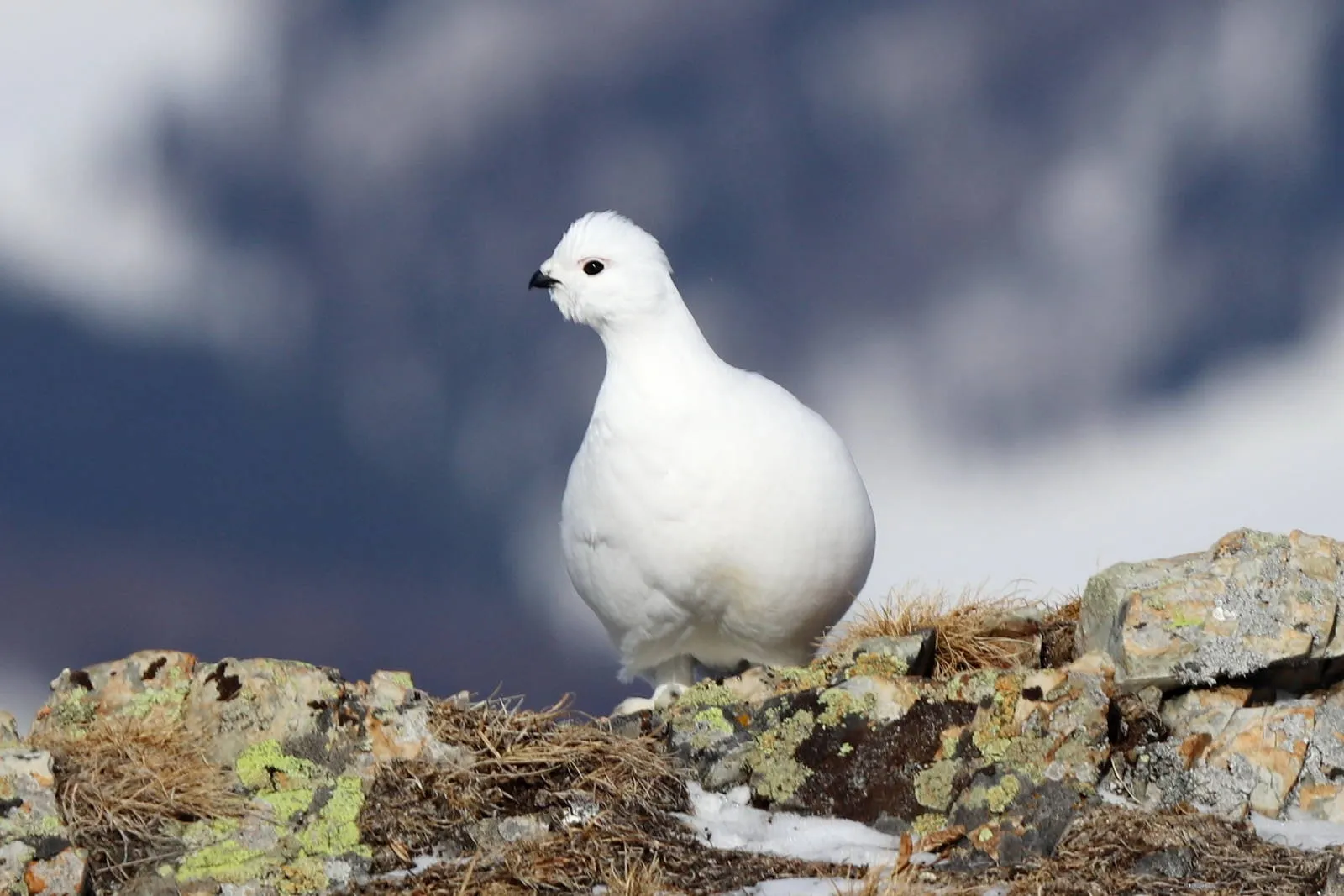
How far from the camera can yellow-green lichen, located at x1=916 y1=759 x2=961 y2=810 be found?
567cm

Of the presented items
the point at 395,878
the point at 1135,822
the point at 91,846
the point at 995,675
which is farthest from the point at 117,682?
the point at 1135,822

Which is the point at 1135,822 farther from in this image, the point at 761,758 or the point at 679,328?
the point at 679,328

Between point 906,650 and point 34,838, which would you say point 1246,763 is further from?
point 34,838

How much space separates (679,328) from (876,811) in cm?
270

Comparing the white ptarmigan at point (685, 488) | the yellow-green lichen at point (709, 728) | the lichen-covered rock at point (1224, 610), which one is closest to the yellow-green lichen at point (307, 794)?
the yellow-green lichen at point (709, 728)

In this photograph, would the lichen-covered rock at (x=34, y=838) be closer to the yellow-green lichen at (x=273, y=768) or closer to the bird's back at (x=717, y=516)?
the yellow-green lichen at (x=273, y=768)

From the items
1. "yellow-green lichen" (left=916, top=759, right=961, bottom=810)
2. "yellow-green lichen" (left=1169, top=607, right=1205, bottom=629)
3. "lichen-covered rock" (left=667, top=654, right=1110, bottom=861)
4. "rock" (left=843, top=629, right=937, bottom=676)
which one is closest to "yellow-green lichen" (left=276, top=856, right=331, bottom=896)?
"lichen-covered rock" (left=667, top=654, right=1110, bottom=861)

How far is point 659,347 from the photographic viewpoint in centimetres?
749

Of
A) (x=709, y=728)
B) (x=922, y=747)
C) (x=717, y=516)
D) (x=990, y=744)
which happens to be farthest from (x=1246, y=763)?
(x=717, y=516)

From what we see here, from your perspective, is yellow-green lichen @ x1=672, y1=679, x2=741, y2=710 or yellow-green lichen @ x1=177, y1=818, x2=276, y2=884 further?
yellow-green lichen @ x1=672, y1=679, x2=741, y2=710

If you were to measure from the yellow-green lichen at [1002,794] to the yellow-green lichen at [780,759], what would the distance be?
0.76 meters

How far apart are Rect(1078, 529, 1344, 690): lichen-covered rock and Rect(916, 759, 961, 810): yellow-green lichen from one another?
94cm

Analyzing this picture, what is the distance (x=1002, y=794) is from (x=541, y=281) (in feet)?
11.3

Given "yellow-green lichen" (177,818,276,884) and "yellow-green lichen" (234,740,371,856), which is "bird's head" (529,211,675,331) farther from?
"yellow-green lichen" (177,818,276,884)
